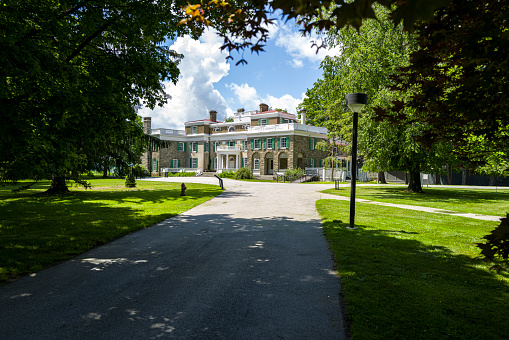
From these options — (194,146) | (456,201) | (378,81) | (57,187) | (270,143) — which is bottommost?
(456,201)

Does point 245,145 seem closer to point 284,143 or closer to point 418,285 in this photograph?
point 284,143

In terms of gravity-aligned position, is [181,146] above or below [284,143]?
above

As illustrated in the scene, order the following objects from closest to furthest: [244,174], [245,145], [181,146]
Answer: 1. [244,174]
2. [245,145]
3. [181,146]

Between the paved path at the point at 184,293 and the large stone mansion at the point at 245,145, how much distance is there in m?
36.4

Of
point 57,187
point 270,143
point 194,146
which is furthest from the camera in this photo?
point 194,146

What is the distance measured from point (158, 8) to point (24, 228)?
6.83 m

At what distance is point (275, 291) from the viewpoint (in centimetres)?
412

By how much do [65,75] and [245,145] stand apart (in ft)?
144

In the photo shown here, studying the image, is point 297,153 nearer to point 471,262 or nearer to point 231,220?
point 231,220

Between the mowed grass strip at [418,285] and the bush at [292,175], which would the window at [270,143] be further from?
the mowed grass strip at [418,285]

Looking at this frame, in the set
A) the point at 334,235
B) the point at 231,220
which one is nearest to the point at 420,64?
the point at 334,235

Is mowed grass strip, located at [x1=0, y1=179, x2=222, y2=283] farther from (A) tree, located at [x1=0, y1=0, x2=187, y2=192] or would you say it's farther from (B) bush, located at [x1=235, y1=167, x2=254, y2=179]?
(B) bush, located at [x1=235, y1=167, x2=254, y2=179]

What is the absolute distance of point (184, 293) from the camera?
4074 mm

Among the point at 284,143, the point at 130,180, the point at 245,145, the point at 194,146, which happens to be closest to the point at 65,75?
the point at 130,180
